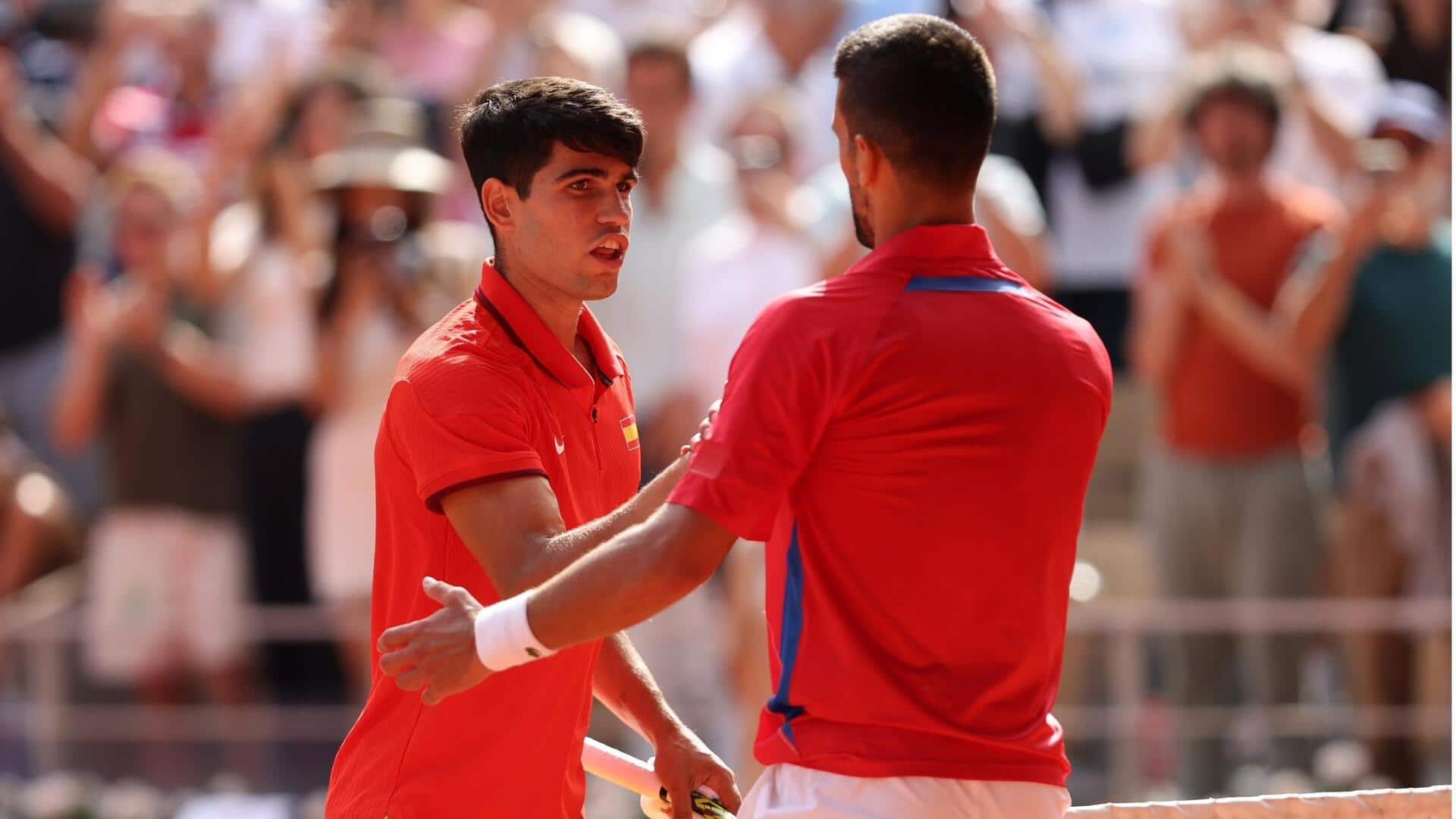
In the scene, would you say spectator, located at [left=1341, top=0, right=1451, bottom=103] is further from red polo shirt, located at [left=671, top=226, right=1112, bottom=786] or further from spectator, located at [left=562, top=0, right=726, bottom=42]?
red polo shirt, located at [left=671, top=226, right=1112, bottom=786]

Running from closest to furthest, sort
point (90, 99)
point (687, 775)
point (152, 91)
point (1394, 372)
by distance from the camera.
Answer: point (687, 775) → point (1394, 372) → point (90, 99) → point (152, 91)

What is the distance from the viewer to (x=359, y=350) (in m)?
7.91

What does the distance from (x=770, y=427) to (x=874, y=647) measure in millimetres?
379

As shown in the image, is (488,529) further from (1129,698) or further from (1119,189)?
(1119,189)

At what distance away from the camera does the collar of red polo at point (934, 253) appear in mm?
3033

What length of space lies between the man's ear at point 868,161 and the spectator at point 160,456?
18.5ft

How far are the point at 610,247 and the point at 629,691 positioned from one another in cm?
87

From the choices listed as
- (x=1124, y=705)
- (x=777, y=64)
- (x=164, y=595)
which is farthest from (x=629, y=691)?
(x=777, y=64)

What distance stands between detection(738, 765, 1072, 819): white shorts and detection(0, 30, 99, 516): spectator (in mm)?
6969

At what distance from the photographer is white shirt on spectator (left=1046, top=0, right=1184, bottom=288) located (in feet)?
27.3

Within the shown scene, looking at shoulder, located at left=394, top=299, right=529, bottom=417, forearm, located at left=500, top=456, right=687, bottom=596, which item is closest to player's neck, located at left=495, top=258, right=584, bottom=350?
shoulder, located at left=394, top=299, right=529, bottom=417

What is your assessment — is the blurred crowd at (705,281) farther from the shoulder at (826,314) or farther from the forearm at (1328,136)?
the shoulder at (826,314)

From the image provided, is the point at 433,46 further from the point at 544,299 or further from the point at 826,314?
the point at 826,314

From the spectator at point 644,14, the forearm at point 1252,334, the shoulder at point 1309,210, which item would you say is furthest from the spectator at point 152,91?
the shoulder at point 1309,210
